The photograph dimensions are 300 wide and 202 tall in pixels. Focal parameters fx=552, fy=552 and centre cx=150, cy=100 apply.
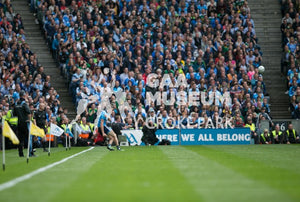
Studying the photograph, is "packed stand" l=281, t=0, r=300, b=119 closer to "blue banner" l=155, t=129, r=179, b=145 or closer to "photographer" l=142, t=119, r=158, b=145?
"blue banner" l=155, t=129, r=179, b=145

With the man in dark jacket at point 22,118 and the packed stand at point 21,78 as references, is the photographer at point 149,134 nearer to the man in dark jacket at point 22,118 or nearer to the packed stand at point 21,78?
the packed stand at point 21,78

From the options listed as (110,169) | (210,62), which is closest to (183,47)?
(210,62)

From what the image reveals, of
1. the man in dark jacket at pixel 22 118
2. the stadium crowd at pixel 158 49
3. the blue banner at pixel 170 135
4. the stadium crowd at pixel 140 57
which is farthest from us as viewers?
the stadium crowd at pixel 158 49

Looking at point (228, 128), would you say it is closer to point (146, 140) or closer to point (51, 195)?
point (146, 140)

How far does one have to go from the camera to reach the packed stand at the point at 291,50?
3125cm

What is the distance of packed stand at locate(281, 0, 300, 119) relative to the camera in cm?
3125

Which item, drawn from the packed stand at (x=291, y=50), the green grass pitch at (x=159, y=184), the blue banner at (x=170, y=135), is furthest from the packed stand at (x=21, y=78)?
the green grass pitch at (x=159, y=184)

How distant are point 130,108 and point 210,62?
5.77 metres

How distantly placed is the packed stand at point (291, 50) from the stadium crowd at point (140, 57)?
5.12 feet

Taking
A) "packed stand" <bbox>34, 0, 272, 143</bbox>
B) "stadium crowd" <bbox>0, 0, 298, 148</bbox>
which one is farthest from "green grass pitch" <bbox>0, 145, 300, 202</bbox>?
"packed stand" <bbox>34, 0, 272, 143</bbox>

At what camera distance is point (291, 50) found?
34156 mm

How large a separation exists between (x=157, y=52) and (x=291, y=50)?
8.66m

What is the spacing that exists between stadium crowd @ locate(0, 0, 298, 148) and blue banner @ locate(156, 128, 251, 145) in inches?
23.0

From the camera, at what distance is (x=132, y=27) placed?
3334 cm
